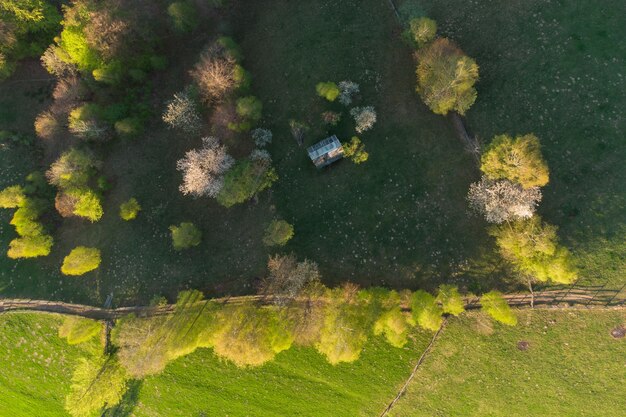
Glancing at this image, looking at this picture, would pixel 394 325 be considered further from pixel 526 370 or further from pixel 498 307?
pixel 526 370

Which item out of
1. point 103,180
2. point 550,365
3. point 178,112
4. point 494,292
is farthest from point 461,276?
point 103,180

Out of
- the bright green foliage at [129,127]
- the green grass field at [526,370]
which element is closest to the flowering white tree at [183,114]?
the bright green foliage at [129,127]

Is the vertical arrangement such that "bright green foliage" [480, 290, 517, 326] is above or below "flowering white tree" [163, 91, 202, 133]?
below

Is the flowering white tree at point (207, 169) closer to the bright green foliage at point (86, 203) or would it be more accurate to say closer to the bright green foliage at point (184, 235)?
the bright green foliage at point (184, 235)

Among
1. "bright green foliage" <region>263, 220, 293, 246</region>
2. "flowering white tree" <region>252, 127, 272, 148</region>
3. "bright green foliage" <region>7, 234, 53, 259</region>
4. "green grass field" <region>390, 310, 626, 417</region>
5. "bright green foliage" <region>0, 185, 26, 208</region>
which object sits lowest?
"green grass field" <region>390, 310, 626, 417</region>

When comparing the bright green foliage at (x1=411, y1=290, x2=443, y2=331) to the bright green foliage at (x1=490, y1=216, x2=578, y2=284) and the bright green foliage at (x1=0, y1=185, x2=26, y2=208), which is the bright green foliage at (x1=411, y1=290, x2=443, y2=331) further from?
the bright green foliage at (x1=0, y1=185, x2=26, y2=208)

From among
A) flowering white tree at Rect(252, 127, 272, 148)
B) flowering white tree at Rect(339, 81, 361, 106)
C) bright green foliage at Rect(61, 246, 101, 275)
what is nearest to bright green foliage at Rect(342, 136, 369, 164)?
flowering white tree at Rect(339, 81, 361, 106)
